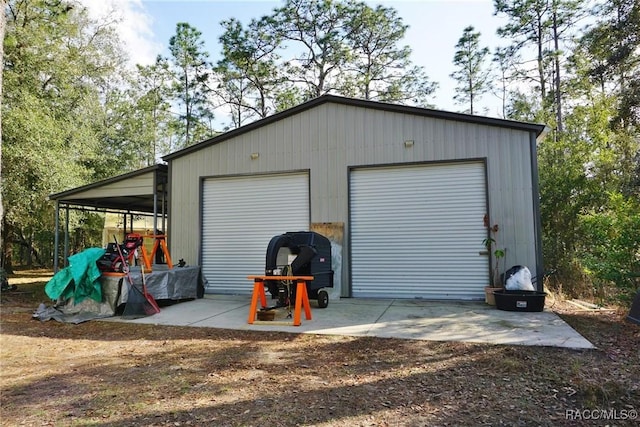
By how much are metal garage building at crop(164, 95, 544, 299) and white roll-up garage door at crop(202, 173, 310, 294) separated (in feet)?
0.08

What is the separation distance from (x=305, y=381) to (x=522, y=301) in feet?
14.3

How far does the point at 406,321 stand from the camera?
546 centimetres

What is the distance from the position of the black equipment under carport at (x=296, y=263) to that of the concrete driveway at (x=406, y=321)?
34 cm

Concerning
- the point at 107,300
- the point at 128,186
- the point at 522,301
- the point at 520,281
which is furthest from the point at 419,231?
the point at 128,186

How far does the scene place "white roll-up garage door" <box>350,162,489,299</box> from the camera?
283 inches

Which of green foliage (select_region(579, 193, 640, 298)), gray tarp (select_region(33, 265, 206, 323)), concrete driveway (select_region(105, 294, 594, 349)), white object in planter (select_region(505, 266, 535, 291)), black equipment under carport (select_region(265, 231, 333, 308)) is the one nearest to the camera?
concrete driveway (select_region(105, 294, 594, 349))

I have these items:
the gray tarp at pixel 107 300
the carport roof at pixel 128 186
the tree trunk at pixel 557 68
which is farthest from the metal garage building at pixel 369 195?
the tree trunk at pixel 557 68

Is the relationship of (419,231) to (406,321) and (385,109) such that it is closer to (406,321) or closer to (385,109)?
(406,321)

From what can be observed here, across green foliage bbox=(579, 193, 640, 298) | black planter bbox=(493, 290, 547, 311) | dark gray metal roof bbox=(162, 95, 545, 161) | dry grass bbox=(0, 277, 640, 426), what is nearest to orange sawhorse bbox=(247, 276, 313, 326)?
dry grass bbox=(0, 277, 640, 426)

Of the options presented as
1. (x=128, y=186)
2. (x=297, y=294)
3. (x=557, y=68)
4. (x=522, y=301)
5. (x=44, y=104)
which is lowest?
(x=522, y=301)

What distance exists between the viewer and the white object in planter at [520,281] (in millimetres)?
6227

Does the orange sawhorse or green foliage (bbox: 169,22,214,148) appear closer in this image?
the orange sawhorse

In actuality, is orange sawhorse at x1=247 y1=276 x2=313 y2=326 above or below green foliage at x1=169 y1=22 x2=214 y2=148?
below

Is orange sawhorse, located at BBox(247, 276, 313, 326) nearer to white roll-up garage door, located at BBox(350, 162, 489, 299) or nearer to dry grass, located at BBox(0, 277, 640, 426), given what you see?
dry grass, located at BBox(0, 277, 640, 426)
